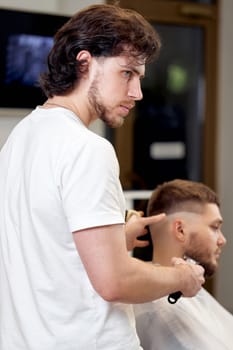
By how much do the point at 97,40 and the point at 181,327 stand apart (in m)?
0.95

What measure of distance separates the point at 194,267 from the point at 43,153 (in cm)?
42

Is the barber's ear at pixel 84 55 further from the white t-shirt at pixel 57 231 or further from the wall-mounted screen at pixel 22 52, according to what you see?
the wall-mounted screen at pixel 22 52

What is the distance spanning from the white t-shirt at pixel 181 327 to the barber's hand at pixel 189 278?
0.47 meters

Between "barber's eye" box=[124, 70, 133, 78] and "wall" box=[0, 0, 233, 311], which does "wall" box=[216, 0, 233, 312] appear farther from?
"barber's eye" box=[124, 70, 133, 78]

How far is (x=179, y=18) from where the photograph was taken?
333cm

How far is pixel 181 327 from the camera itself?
65.2 inches

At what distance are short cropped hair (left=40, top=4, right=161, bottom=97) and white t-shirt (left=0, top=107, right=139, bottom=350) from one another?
95 mm

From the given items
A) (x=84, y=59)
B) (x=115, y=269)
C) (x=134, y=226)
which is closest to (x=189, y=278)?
(x=115, y=269)

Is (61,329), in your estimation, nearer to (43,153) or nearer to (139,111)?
(43,153)

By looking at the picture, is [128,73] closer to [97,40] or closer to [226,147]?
[97,40]

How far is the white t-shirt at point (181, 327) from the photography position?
162 cm

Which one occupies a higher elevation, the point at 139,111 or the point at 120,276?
the point at 120,276

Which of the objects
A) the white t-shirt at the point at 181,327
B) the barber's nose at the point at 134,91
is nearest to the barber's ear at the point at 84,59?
the barber's nose at the point at 134,91

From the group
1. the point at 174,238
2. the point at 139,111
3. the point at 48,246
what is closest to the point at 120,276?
the point at 48,246
